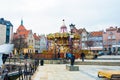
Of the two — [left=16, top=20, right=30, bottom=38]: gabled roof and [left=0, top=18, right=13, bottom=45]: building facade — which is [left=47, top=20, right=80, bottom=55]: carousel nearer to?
[left=0, top=18, right=13, bottom=45]: building facade

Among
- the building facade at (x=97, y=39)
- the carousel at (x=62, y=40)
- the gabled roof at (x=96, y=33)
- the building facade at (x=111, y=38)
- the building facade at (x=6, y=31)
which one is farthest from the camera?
the gabled roof at (x=96, y=33)

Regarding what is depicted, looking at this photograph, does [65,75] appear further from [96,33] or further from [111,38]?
[96,33]

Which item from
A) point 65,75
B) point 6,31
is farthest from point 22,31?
point 65,75

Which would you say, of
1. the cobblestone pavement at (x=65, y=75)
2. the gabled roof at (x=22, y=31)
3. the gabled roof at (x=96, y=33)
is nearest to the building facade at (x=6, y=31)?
the gabled roof at (x=22, y=31)

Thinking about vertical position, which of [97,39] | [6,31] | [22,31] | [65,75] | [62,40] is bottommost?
[65,75]

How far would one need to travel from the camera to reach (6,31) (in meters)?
96.9

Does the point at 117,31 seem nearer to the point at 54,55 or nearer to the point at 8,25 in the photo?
the point at 8,25

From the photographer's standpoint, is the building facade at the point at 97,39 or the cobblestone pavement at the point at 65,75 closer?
the cobblestone pavement at the point at 65,75

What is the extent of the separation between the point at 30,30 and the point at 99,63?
7522cm

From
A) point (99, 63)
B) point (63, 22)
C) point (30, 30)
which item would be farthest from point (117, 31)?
point (99, 63)

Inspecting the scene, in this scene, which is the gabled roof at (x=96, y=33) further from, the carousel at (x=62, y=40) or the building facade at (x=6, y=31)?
the carousel at (x=62, y=40)

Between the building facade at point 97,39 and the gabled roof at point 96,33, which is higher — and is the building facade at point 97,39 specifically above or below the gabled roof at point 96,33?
below

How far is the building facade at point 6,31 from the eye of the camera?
9389 cm

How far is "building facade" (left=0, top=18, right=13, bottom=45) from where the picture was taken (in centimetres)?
9389
